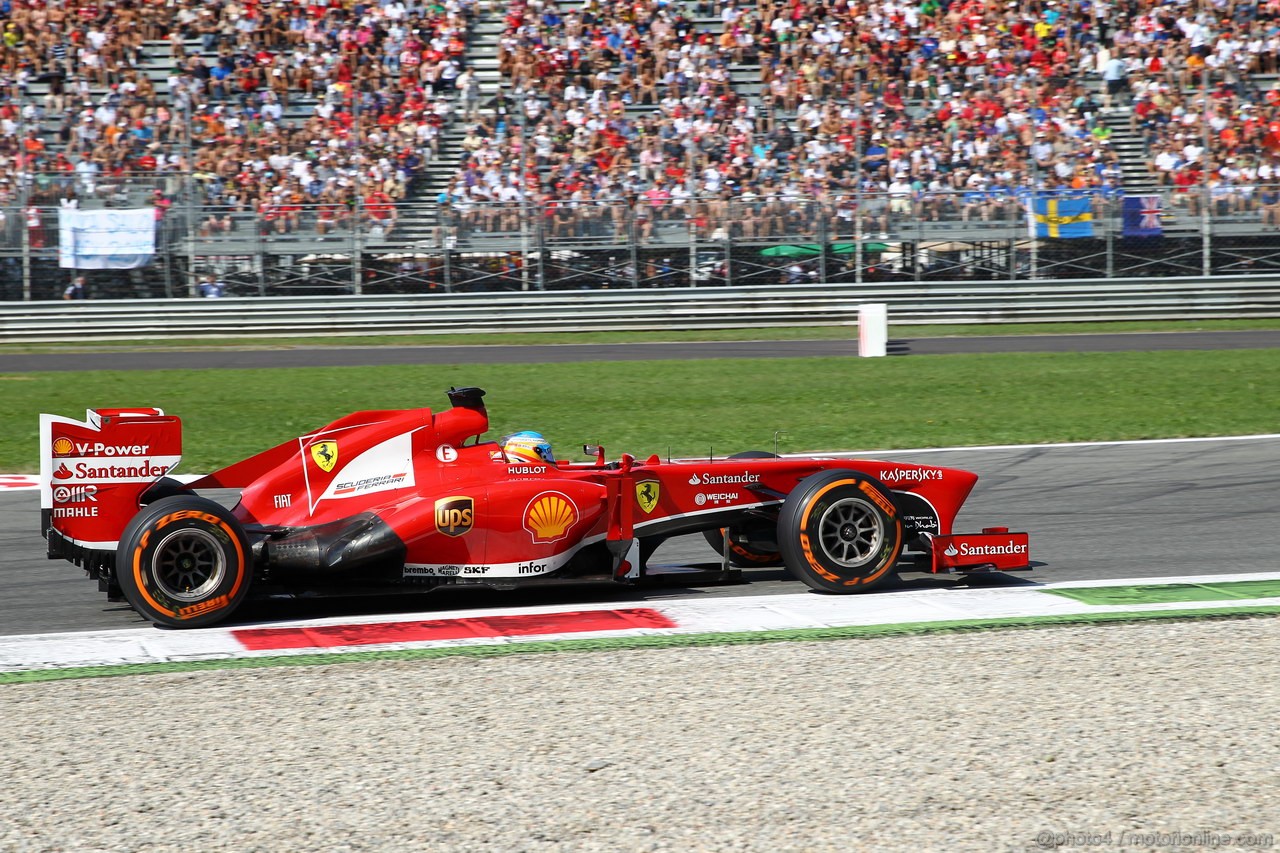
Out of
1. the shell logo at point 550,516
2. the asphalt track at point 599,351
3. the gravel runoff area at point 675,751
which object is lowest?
the gravel runoff area at point 675,751

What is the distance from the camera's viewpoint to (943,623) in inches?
243

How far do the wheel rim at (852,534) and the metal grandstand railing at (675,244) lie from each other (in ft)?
55.5

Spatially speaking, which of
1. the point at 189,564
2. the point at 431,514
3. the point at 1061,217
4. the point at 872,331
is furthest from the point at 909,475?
the point at 1061,217

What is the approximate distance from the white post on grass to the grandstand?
14.4 feet

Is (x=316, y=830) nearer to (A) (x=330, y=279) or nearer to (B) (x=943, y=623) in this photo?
(B) (x=943, y=623)

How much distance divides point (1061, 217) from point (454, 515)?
1958 centimetres

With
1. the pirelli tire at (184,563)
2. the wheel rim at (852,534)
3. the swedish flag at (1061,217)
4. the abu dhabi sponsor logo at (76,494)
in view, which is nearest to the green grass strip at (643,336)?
the swedish flag at (1061,217)

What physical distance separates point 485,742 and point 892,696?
4.73 feet

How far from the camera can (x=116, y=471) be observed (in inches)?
247

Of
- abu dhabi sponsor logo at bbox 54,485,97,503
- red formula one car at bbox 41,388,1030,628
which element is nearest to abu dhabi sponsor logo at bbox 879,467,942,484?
red formula one car at bbox 41,388,1030,628

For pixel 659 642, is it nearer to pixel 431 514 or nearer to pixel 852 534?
pixel 431 514

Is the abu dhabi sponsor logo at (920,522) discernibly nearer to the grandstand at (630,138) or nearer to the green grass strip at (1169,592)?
the green grass strip at (1169,592)

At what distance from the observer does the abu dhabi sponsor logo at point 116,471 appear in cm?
617

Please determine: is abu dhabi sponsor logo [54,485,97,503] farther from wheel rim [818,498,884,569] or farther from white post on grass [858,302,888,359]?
white post on grass [858,302,888,359]
